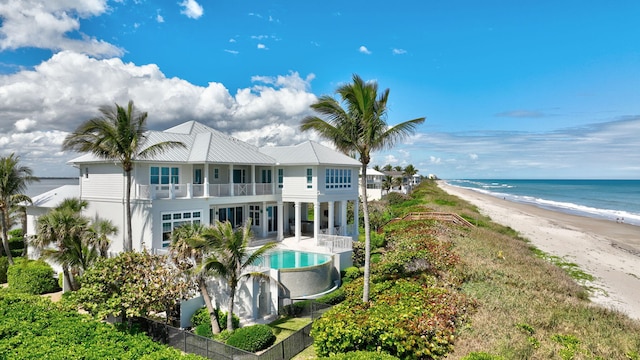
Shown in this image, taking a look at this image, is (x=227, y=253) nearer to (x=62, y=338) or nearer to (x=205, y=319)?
(x=205, y=319)

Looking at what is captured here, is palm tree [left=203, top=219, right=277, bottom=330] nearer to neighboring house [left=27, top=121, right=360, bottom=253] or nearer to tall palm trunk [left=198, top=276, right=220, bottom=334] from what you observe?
tall palm trunk [left=198, top=276, right=220, bottom=334]

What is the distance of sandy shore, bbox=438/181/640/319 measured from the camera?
1962 centimetres

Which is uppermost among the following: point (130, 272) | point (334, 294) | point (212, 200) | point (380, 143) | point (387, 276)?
point (380, 143)

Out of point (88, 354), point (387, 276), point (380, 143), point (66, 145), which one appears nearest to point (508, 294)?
point (387, 276)

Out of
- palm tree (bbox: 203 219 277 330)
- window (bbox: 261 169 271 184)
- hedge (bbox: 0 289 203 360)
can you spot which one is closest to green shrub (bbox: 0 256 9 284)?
hedge (bbox: 0 289 203 360)

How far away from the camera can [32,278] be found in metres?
19.0

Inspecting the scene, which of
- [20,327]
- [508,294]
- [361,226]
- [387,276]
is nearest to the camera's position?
[20,327]

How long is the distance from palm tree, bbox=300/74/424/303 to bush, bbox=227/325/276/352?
3980 mm

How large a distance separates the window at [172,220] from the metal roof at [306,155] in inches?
287

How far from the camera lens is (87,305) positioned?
482 inches

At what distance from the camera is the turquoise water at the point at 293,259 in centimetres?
1892

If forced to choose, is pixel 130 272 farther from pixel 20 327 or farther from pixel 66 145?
pixel 66 145

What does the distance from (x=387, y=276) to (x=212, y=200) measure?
37.1 ft

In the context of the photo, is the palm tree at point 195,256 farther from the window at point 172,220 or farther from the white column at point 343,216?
the white column at point 343,216
